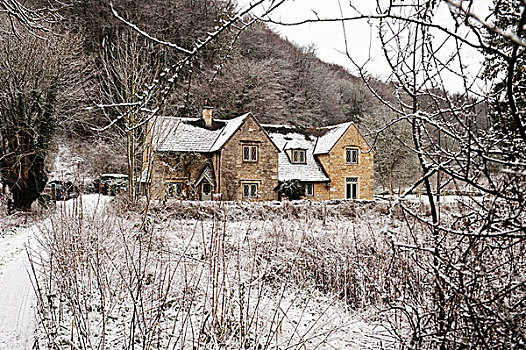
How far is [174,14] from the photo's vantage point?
72.6 ft

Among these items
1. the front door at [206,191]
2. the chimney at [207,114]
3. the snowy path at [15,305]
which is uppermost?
the chimney at [207,114]

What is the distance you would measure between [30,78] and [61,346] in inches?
469

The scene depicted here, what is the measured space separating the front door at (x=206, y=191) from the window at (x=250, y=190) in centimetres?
162

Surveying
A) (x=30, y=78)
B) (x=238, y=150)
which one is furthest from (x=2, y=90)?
(x=238, y=150)

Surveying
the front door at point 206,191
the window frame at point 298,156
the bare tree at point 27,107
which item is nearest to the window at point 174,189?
the front door at point 206,191

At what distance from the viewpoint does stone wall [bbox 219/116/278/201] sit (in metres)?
19.2

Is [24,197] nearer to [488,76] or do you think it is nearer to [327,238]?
[327,238]

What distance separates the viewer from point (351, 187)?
22312 millimetres

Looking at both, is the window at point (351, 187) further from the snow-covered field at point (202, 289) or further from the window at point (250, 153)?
the snow-covered field at point (202, 289)

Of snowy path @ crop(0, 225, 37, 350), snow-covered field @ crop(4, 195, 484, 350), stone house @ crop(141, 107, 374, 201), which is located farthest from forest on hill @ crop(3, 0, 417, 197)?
snow-covered field @ crop(4, 195, 484, 350)

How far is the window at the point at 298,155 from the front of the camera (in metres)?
22.0

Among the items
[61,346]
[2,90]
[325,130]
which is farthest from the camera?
[325,130]

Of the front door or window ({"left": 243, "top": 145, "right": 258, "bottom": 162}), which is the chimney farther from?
the front door

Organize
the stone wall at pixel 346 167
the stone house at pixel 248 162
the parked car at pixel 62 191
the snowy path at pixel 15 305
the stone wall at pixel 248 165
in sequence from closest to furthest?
the snowy path at pixel 15 305 < the parked car at pixel 62 191 < the stone house at pixel 248 162 < the stone wall at pixel 248 165 < the stone wall at pixel 346 167
